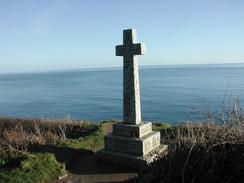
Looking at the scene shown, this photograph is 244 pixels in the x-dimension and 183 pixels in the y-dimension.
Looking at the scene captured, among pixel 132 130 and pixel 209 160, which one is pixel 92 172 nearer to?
pixel 132 130

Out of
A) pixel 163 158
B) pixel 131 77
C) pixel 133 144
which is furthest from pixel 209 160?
pixel 131 77

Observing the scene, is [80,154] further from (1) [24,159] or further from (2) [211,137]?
(2) [211,137]

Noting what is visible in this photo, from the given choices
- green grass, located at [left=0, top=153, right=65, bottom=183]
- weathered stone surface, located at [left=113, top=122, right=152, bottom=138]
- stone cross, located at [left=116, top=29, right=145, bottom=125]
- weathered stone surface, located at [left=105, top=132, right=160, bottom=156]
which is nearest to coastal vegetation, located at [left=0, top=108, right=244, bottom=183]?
green grass, located at [left=0, top=153, right=65, bottom=183]

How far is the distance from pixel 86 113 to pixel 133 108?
3747 centimetres

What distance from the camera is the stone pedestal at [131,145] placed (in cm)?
1177

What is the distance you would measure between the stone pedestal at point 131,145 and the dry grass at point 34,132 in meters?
3.21

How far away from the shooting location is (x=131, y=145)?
1197 cm

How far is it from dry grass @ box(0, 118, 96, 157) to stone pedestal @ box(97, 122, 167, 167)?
3.21 metres

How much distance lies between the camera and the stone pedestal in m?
11.8

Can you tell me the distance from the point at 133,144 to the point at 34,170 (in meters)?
3.35

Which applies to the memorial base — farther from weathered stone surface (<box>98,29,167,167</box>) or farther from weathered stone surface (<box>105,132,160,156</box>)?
weathered stone surface (<box>105,132,160,156</box>)

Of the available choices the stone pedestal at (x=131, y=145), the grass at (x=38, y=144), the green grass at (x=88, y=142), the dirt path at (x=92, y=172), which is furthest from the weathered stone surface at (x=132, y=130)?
the grass at (x=38, y=144)

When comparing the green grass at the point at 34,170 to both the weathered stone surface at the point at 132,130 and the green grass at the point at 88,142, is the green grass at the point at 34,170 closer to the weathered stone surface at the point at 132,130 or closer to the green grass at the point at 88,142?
the weathered stone surface at the point at 132,130

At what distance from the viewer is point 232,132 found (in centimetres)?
469
